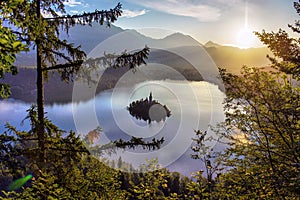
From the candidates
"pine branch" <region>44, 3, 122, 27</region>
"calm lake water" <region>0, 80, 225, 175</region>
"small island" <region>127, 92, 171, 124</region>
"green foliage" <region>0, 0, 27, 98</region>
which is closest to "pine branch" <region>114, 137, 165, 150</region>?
"pine branch" <region>44, 3, 122, 27</region>

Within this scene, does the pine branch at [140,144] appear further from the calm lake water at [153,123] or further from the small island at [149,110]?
the small island at [149,110]

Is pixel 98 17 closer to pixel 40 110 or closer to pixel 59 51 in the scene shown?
pixel 59 51

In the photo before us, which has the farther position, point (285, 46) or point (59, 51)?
point (285, 46)

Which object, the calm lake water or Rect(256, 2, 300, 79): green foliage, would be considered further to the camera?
the calm lake water

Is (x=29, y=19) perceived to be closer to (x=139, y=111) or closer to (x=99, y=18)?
(x=99, y=18)

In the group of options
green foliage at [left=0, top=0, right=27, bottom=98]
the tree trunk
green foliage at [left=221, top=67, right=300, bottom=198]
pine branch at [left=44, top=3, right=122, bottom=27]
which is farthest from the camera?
pine branch at [left=44, top=3, right=122, bottom=27]

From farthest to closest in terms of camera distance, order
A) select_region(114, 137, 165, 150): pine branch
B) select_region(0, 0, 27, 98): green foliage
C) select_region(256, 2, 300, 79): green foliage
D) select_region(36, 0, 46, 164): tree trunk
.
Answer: select_region(256, 2, 300, 79): green foliage
select_region(114, 137, 165, 150): pine branch
select_region(36, 0, 46, 164): tree trunk
select_region(0, 0, 27, 98): green foliage

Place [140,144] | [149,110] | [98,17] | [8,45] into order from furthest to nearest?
[149,110] < [140,144] < [98,17] < [8,45]

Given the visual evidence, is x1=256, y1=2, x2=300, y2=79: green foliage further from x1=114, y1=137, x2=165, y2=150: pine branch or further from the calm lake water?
the calm lake water

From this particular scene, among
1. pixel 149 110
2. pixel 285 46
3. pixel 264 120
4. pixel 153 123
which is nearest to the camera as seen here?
pixel 264 120

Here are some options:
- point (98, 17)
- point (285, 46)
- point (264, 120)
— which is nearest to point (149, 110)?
point (285, 46)
